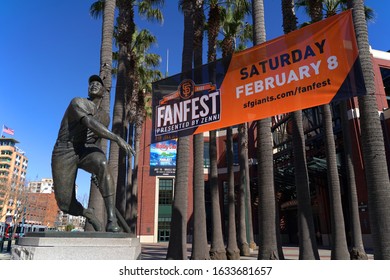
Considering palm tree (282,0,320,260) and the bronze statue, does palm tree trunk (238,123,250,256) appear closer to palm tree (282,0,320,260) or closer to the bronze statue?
palm tree (282,0,320,260)

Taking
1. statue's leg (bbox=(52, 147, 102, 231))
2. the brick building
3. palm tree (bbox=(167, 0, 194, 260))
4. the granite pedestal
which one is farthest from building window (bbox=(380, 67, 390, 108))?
the granite pedestal

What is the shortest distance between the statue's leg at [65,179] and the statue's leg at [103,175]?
0.59 feet

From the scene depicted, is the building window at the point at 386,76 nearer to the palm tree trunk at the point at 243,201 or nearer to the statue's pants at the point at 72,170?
the palm tree trunk at the point at 243,201

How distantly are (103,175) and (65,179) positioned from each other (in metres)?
0.59

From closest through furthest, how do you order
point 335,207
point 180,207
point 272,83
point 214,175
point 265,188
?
point 272,83 < point 265,188 < point 180,207 < point 335,207 < point 214,175

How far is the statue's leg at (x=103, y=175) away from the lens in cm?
489

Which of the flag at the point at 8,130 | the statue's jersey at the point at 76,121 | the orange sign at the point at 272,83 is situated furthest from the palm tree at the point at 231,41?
the flag at the point at 8,130

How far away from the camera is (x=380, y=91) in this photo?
83.9ft

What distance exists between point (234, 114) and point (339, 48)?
246cm

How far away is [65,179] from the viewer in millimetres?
4984

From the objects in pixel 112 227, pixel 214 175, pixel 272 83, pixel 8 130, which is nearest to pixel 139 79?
pixel 214 175

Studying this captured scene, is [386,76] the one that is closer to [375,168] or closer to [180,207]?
[180,207]

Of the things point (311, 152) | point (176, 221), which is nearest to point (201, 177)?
point (176, 221)

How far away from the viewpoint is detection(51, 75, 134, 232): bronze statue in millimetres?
4891
